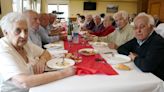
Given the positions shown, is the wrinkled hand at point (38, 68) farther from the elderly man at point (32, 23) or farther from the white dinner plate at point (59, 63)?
the elderly man at point (32, 23)

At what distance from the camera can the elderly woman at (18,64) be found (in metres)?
1.12

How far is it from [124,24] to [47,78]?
171cm

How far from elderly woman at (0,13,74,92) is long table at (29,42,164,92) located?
5 cm

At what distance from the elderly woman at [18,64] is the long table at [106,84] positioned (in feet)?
0.17

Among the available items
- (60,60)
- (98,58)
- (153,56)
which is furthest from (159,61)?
(60,60)

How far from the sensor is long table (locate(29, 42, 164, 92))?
1.12m

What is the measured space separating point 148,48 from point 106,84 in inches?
23.7

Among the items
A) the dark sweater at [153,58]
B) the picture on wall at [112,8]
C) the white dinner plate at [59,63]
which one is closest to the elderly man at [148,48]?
the dark sweater at [153,58]

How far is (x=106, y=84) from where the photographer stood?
117cm

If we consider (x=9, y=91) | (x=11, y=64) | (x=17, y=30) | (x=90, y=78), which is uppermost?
(x=17, y=30)

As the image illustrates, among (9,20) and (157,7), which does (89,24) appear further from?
(9,20)

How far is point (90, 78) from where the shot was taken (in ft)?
4.10

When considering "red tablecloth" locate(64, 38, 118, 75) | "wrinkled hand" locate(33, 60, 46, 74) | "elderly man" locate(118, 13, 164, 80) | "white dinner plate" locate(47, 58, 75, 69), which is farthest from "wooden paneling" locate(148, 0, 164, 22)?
"wrinkled hand" locate(33, 60, 46, 74)

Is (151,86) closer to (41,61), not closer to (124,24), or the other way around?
(41,61)
